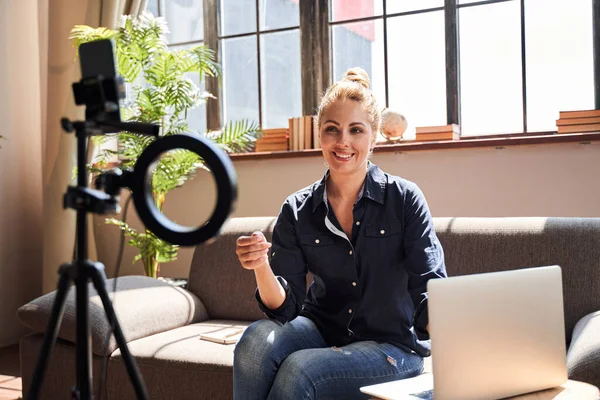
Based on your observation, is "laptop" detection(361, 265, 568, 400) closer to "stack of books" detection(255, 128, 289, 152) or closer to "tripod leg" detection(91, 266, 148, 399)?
"tripod leg" detection(91, 266, 148, 399)

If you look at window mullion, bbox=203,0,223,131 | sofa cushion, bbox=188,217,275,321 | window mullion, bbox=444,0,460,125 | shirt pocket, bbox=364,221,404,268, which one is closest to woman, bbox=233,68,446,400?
shirt pocket, bbox=364,221,404,268

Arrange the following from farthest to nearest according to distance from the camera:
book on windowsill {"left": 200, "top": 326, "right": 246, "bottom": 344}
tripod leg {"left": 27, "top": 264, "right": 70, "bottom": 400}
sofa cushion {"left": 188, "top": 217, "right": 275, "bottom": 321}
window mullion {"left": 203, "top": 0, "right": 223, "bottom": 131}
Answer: window mullion {"left": 203, "top": 0, "right": 223, "bottom": 131} < sofa cushion {"left": 188, "top": 217, "right": 275, "bottom": 321} < book on windowsill {"left": 200, "top": 326, "right": 246, "bottom": 344} < tripod leg {"left": 27, "top": 264, "right": 70, "bottom": 400}

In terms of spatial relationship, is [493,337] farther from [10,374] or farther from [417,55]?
[10,374]

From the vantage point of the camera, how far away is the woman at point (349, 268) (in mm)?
1650

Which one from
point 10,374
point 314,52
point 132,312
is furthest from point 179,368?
point 314,52

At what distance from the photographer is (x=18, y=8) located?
412 centimetres

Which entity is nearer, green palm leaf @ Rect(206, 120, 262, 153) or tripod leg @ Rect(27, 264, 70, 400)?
tripod leg @ Rect(27, 264, 70, 400)

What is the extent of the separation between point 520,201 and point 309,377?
1.80 m

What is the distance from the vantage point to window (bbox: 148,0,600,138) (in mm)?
3162

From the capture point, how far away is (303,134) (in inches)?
140

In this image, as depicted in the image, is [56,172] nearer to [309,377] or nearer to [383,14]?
[383,14]

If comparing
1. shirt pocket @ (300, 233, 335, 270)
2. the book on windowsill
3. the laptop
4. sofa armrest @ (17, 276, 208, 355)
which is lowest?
the book on windowsill

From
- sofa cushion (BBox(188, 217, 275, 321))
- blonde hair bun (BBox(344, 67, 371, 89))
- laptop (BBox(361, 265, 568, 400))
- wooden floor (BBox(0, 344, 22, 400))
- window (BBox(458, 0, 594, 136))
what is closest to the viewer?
laptop (BBox(361, 265, 568, 400))

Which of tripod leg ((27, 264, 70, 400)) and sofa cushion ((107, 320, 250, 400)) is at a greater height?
tripod leg ((27, 264, 70, 400))
